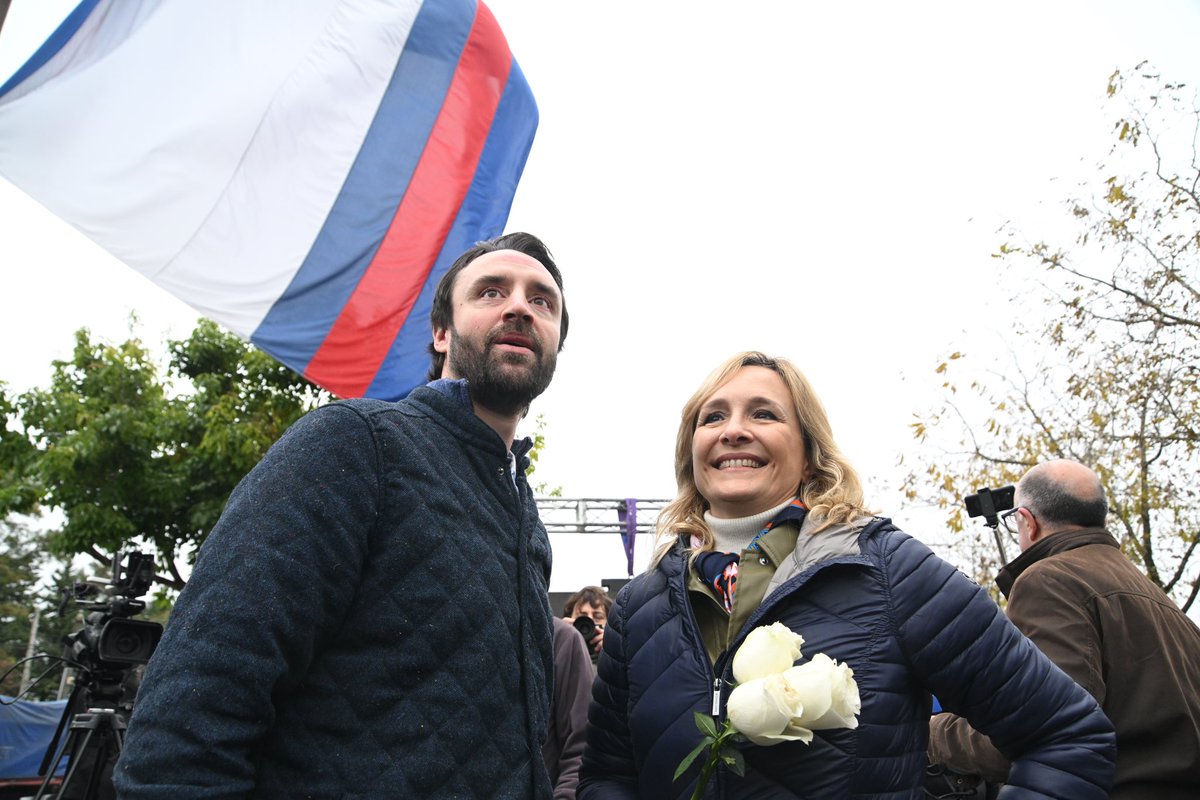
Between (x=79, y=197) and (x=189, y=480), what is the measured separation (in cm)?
1131

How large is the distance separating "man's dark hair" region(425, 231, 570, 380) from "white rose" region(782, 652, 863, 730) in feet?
3.59

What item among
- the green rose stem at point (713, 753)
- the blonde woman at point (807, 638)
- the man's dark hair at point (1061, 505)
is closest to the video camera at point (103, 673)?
the blonde woman at point (807, 638)

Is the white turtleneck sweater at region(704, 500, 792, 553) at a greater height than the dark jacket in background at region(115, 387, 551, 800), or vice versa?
the white turtleneck sweater at region(704, 500, 792, 553)

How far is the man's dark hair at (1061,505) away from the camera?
308 cm

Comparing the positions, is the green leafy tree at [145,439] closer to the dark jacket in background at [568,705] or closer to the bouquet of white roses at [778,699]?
the dark jacket in background at [568,705]

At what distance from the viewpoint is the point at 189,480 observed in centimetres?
1381

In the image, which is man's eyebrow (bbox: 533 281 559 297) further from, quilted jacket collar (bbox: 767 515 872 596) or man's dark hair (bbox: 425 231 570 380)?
quilted jacket collar (bbox: 767 515 872 596)

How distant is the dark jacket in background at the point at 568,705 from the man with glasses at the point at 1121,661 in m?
1.32

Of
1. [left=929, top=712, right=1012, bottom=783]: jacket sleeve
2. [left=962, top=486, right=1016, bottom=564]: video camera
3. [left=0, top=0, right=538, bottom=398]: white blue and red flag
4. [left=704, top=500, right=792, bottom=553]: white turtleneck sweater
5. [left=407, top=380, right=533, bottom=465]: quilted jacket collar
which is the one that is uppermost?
[left=0, top=0, right=538, bottom=398]: white blue and red flag

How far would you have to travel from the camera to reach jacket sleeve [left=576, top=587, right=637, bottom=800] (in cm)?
194

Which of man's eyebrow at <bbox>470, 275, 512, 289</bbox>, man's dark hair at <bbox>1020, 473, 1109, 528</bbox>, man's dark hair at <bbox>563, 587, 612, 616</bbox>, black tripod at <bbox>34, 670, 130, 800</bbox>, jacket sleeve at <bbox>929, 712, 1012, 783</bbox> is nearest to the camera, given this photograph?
man's eyebrow at <bbox>470, 275, 512, 289</bbox>

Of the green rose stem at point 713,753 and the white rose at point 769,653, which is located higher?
the white rose at point 769,653

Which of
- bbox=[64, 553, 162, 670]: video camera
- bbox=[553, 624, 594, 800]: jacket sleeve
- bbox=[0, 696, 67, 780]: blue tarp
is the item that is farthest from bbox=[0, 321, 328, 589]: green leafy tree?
bbox=[553, 624, 594, 800]: jacket sleeve

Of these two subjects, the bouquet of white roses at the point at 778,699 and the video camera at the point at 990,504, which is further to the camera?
the video camera at the point at 990,504
